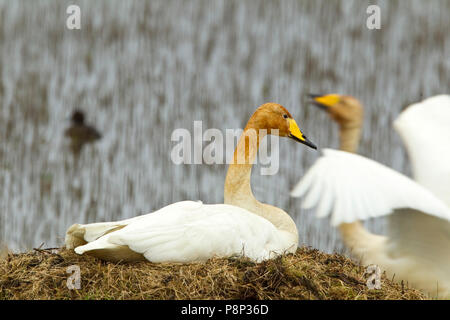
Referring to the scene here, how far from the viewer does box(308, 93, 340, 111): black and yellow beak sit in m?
3.48

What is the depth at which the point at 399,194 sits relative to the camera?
2.45 metres

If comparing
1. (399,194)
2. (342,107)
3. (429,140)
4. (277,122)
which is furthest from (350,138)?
(399,194)

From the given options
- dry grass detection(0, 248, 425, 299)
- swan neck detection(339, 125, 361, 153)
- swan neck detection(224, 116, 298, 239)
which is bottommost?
dry grass detection(0, 248, 425, 299)

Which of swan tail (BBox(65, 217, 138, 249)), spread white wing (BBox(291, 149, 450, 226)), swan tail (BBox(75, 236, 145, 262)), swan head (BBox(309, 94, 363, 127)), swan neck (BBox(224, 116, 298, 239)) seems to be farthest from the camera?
swan head (BBox(309, 94, 363, 127))

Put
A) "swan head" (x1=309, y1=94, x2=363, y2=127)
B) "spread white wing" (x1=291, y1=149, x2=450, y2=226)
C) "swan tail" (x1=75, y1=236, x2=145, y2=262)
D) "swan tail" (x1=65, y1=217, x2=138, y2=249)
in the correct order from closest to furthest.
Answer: "spread white wing" (x1=291, y1=149, x2=450, y2=226)
"swan tail" (x1=75, y1=236, x2=145, y2=262)
"swan tail" (x1=65, y1=217, x2=138, y2=249)
"swan head" (x1=309, y1=94, x2=363, y2=127)

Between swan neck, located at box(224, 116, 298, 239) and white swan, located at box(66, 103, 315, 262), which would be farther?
swan neck, located at box(224, 116, 298, 239)

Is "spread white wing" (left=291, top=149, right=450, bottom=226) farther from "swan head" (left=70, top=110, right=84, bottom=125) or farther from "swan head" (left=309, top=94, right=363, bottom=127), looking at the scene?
"swan head" (left=70, top=110, right=84, bottom=125)

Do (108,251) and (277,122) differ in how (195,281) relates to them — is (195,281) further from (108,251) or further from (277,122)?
(277,122)

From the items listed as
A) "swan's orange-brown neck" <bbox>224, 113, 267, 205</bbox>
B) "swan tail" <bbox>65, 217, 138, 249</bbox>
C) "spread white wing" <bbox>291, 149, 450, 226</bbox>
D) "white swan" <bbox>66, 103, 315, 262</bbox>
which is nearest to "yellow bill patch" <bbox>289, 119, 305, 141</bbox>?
"white swan" <bbox>66, 103, 315, 262</bbox>

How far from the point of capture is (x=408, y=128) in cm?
339

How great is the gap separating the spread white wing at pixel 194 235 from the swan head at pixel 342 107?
88cm

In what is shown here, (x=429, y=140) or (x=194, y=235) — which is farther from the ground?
(x=429, y=140)

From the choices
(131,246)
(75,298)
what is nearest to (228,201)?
(131,246)

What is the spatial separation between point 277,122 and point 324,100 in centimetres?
46
